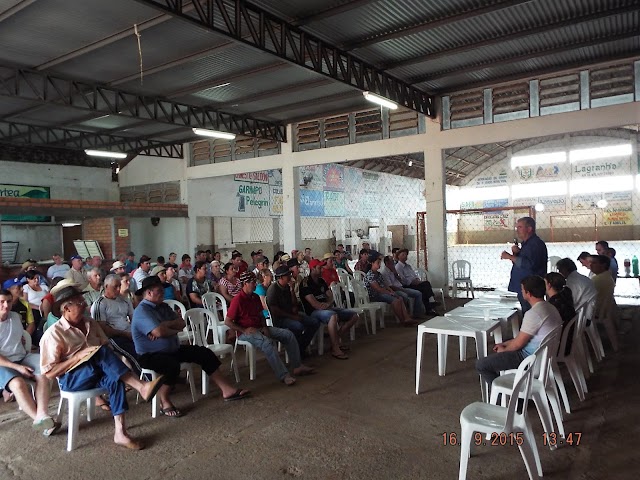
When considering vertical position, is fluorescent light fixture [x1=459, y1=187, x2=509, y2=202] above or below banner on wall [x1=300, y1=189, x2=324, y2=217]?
above

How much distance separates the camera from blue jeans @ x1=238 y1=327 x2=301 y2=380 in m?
4.54

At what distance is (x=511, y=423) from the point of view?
2523mm

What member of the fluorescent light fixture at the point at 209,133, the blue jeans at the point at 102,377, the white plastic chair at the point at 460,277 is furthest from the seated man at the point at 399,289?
the blue jeans at the point at 102,377

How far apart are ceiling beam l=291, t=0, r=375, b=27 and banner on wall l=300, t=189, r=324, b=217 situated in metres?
9.23

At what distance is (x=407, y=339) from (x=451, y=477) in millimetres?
3521

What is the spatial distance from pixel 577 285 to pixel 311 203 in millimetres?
11818

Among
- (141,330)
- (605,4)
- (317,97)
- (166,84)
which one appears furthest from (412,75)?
(141,330)

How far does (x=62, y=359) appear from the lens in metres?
3.31

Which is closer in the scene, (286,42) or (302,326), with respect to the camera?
(302,326)

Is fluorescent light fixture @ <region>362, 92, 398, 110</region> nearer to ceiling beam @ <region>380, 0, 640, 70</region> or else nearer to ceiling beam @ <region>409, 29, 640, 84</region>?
ceiling beam @ <region>380, 0, 640, 70</region>

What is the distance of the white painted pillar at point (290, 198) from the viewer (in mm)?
11484

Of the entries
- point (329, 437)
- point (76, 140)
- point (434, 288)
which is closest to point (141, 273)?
point (329, 437)

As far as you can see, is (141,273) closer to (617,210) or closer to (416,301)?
(416,301)

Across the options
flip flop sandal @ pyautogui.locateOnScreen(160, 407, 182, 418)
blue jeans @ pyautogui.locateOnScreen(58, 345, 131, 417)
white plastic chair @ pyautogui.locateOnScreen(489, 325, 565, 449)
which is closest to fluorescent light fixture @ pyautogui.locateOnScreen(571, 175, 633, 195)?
white plastic chair @ pyautogui.locateOnScreen(489, 325, 565, 449)
